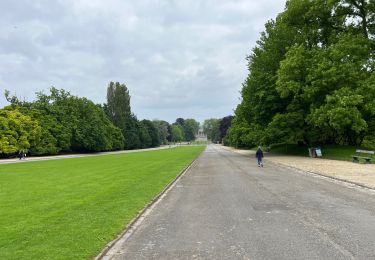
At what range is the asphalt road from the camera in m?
6.84

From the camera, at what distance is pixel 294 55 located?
4088cm

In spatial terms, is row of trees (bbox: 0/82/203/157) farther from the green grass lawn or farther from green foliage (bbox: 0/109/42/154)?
the green grass lawn

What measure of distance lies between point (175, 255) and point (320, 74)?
34645mm

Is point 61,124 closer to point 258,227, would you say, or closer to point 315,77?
point 315,77

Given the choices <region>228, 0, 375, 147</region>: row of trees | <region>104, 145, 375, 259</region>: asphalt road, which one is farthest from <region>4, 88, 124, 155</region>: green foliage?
<region>104, 145, 375, 259</region>: asphalt road

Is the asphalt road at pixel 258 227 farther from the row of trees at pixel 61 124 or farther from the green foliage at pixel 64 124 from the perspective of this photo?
the green foliage at pixel 64 124

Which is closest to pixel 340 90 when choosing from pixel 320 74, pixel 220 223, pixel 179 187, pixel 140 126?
pixel 320 74

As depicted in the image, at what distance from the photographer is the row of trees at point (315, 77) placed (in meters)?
36.4

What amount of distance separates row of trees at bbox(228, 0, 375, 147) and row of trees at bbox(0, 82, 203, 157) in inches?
1302

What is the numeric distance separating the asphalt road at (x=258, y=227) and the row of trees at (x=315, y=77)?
23674mm

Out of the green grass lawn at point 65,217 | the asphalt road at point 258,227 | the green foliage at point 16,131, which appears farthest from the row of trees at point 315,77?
Answer: the green foliage at point 16,131

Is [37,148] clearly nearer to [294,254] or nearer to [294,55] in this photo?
[294,55]

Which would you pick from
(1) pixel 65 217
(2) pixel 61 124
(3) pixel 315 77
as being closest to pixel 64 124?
(2) pixel 61 124

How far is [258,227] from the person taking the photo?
28.7 ft
